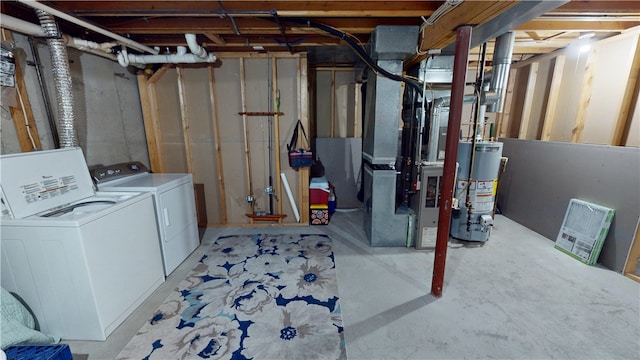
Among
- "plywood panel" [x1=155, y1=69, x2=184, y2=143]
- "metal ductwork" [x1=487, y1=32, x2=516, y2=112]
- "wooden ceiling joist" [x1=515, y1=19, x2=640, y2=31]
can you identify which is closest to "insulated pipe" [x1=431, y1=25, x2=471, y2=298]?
"metal ductwork" [x1=487, y1=32, x2=516, y2=112]

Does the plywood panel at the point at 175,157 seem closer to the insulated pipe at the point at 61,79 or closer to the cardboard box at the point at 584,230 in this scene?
the insulated pipe at the point at 61,79

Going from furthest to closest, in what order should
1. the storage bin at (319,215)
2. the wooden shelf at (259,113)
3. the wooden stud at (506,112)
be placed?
the wooden stud at (506,112)
the storage bin at (319,215)
the wooden shelf at (259,113)

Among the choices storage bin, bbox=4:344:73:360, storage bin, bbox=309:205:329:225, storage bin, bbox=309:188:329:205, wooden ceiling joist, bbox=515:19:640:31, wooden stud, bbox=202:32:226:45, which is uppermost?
wooden ceiling joist, bbox=515:19:640:31

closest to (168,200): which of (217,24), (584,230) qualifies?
(217,24)

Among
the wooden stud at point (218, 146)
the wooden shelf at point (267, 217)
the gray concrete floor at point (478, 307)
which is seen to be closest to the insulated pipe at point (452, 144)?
the gray concrete floor at point (478, 307)

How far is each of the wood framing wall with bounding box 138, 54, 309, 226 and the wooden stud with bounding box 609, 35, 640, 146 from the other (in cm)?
340

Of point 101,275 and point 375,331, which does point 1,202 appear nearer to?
point 101,275

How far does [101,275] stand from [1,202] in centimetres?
72

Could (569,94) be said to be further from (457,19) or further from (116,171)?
(116,171)

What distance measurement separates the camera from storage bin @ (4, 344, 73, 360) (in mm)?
1265

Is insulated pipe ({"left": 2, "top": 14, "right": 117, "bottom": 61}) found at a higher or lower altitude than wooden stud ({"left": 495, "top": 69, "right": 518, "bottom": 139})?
higher

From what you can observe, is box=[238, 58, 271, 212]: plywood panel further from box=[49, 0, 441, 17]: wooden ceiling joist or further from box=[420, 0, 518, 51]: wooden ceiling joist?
box=[420, 0, 518, 51]: wooden ceiling joist

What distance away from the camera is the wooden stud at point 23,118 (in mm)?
1910

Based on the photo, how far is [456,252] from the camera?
111 inches
